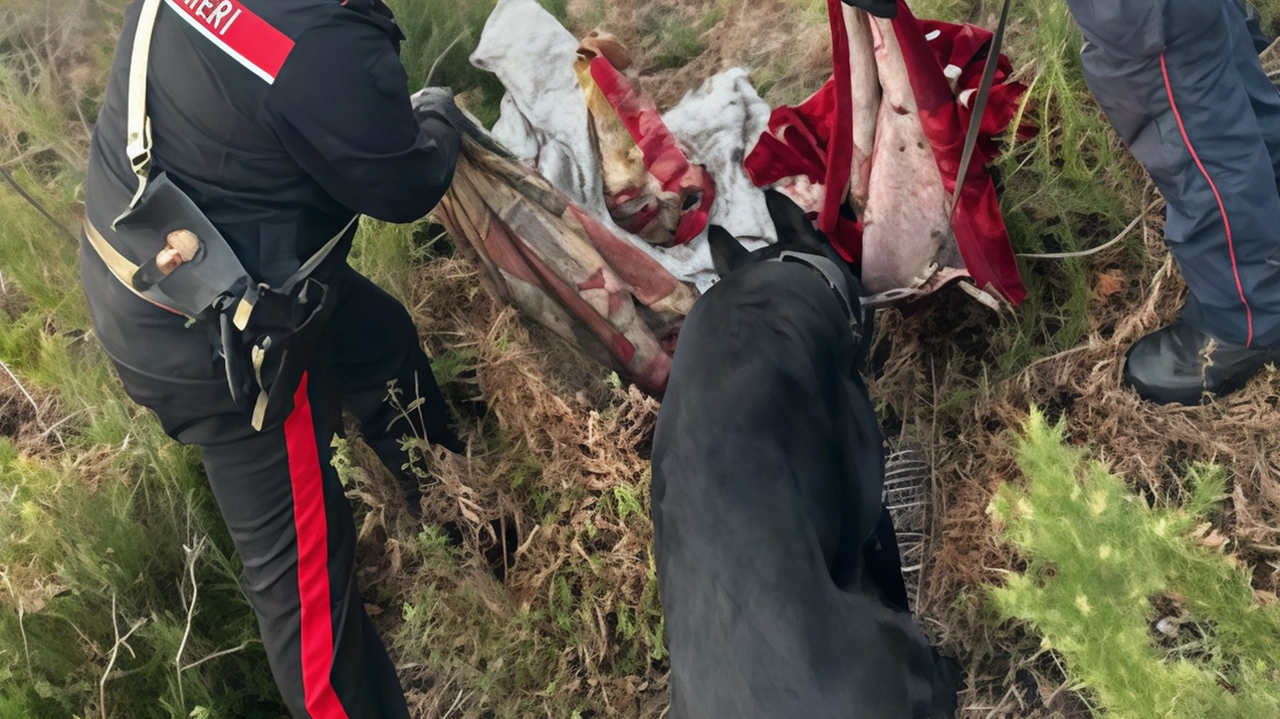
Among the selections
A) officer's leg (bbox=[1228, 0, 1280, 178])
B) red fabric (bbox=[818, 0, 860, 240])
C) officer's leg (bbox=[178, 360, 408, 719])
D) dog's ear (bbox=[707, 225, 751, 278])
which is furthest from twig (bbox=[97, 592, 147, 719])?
officer's leg (bbox=[1228, 0, 1280, 178])

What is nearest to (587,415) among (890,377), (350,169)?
(890,377)

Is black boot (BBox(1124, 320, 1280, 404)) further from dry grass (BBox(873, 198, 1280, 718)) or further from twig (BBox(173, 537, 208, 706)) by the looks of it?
twig (BBox(173, 537, 208, 706))

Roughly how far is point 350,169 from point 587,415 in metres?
0.97

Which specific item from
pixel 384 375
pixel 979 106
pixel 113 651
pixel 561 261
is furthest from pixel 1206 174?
pixel 113 651

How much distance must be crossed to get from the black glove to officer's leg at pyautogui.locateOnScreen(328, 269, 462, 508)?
1.28 meters

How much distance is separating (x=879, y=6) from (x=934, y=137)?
0.36 metres

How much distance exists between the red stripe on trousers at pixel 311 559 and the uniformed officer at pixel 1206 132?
1712mm

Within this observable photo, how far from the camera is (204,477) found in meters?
2.43

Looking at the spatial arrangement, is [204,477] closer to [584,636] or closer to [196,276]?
[196,276]

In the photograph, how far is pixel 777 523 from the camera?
4.66 feet

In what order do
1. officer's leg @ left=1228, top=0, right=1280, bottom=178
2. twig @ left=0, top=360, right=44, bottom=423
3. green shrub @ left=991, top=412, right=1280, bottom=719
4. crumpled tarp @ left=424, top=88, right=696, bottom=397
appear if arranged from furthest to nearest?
twig @ left=0, top=360, right=44, bottom=423, crumpled tarp @ left=424, top=88, right=696, bottom=397, officer's leg @ left=1228, top=0, right=1280, bottom=178, green shrub @ left=991, top=412, right=1280, bottom=719

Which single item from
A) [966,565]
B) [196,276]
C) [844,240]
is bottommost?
[966,565]

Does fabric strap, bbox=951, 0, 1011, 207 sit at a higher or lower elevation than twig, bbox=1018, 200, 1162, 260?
higher

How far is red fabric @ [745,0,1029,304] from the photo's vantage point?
174cm
